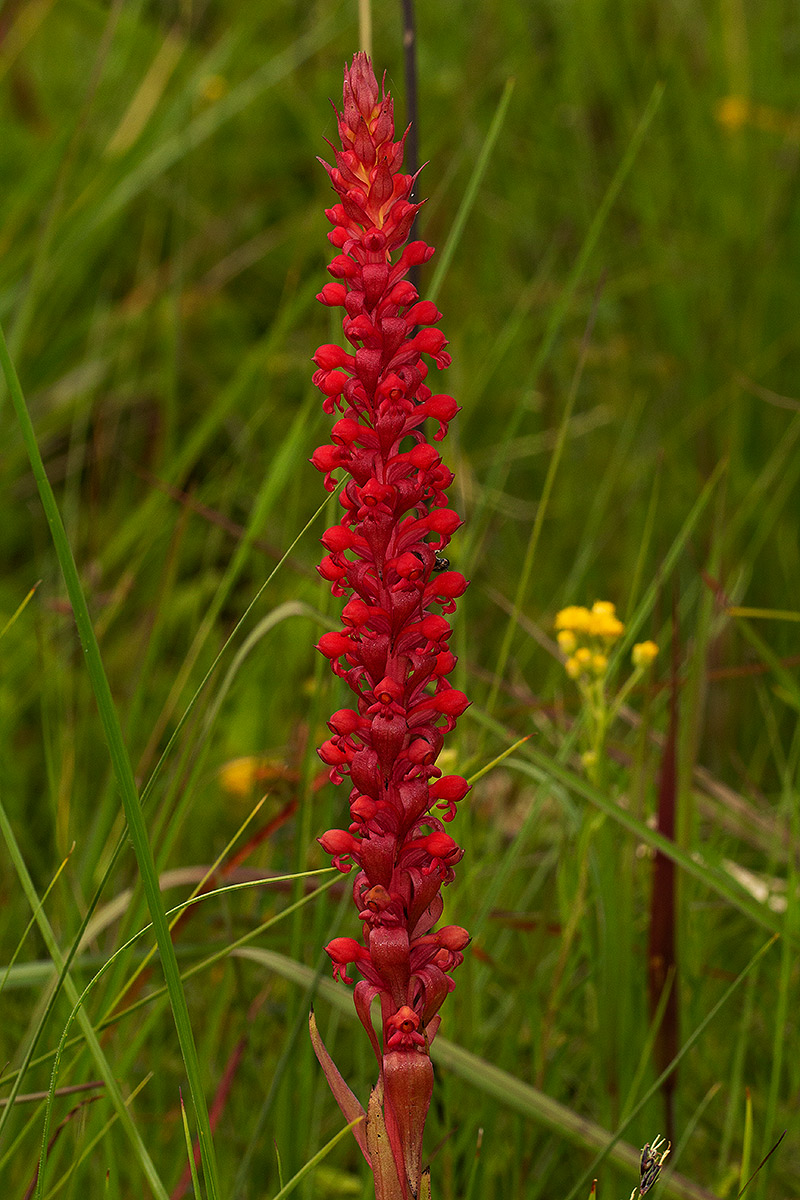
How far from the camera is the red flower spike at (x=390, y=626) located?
0.86 meters

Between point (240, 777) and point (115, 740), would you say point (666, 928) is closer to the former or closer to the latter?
point (115, 740)

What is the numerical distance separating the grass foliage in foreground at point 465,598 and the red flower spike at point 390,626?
→ 110 mm

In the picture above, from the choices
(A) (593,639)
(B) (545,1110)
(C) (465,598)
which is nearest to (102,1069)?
(B) (545,1110)

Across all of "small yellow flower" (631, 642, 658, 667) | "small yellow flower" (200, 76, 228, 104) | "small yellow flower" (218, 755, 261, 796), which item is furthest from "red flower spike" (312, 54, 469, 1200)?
"small yellow flower" (200, 76, 228, 104)

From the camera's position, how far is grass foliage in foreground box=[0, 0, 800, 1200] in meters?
1.45

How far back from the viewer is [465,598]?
8.26ft

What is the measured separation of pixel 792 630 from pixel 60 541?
2169mm

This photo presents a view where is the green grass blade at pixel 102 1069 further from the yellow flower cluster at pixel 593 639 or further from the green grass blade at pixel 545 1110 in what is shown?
the yellow flower cluster at pixel 593 639

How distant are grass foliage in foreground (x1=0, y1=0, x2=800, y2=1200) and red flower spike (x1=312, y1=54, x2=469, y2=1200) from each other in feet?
0.36

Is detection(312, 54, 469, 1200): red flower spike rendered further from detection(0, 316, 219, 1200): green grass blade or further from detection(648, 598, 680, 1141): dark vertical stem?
detection(648, 598, 680, 1141): dark vertical stem

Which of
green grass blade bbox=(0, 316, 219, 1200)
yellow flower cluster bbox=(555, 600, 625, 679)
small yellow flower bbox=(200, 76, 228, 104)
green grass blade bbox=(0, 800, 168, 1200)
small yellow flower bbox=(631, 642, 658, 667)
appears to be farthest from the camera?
small yellow flower bbox=(200, 76, 228, 104)

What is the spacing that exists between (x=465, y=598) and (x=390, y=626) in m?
1.65

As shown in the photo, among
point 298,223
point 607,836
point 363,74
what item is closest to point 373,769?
point 363,74

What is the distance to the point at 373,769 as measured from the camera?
2.85 feet
